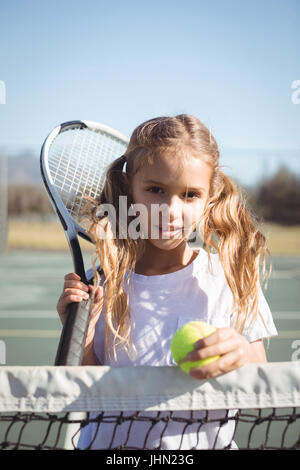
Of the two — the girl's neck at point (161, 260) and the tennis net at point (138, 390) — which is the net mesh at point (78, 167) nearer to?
the girl's neck at point (161, 260)

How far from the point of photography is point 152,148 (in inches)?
45.0

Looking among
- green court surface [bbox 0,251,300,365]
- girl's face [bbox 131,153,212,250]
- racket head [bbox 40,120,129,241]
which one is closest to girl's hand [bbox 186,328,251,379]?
girl's face [bbox 131,153,212,250]

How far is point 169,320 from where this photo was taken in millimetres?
1144

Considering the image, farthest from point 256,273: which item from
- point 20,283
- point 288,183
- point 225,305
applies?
point 288,183

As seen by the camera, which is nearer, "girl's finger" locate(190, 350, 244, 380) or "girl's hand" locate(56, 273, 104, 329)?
"girl's finger" locate(190, 350, 244, 380)

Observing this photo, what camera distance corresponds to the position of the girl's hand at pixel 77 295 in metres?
1.12

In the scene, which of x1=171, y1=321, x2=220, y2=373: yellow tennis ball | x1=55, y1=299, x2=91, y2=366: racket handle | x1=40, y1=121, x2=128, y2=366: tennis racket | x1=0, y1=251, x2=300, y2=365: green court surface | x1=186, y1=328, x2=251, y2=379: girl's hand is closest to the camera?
x1=186, y1=328, x2=251, y2=379: girl's hand

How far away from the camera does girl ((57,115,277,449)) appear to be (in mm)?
1098

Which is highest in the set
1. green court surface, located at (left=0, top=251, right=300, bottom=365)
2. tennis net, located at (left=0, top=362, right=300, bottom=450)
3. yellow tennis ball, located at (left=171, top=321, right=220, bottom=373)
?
yellow tennis ball, located at (left=171, top=321, right=220, bottom=373)

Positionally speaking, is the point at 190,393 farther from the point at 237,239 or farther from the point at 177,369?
the point at 237,239
